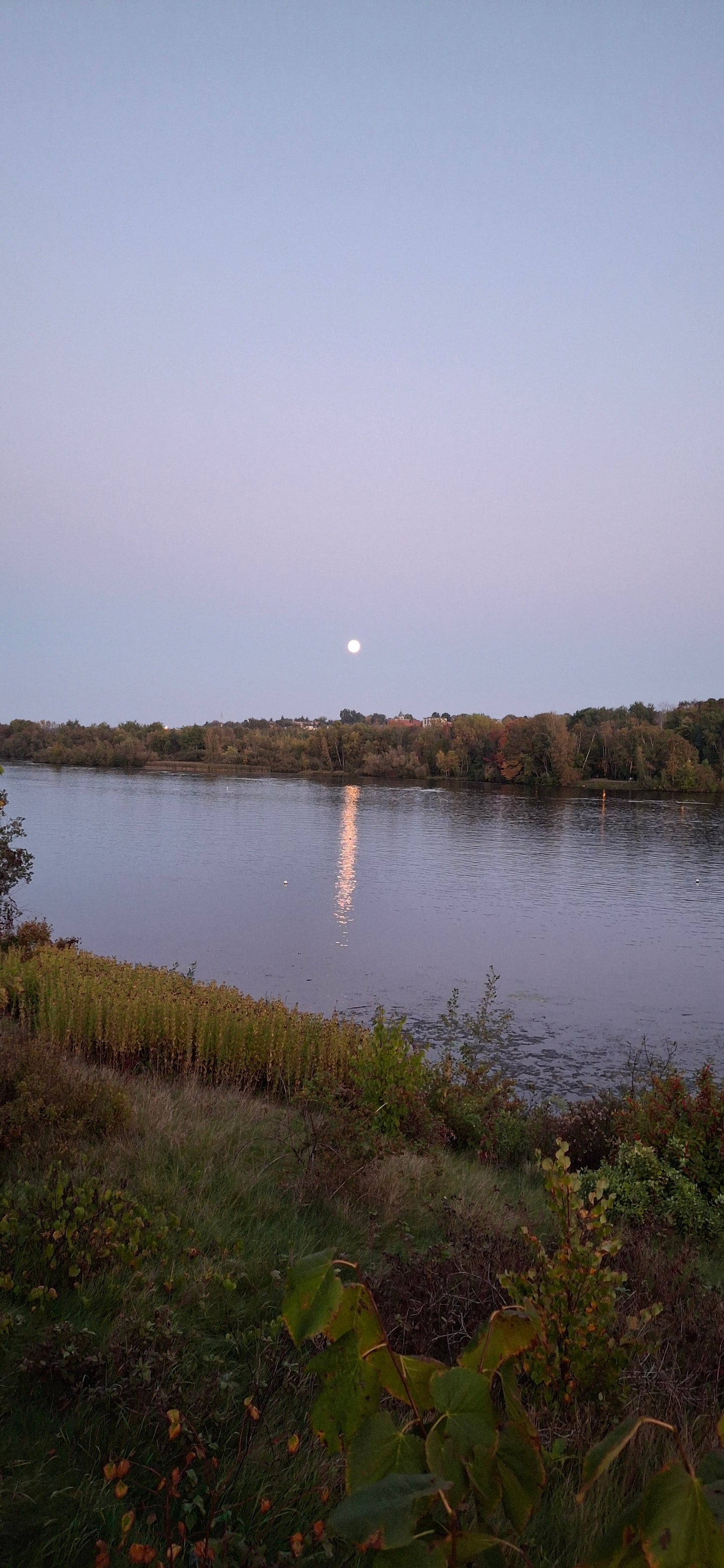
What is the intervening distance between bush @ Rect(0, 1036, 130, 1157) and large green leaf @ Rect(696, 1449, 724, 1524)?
458cm

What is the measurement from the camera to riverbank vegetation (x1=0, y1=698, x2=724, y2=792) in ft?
335

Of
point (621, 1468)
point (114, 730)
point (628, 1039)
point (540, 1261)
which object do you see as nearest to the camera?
point (621, 1468)

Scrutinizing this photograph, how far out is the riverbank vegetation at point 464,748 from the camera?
4018 inches

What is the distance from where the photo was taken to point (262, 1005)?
38.7 feet

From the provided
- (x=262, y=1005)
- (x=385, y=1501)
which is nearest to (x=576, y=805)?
(x=262, y=1005)

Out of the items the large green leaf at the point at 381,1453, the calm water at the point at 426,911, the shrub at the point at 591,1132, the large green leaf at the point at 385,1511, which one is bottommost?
the calm water at the point at 426,911

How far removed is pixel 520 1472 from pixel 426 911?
90.8ft

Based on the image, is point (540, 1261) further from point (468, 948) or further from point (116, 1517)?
point (468, 948)

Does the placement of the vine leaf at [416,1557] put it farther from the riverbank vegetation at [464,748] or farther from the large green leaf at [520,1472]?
the riverbank vegetation at [464,748]

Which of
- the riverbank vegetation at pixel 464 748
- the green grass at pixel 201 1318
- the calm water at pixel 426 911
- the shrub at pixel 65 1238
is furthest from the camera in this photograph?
the riverbank vegetation at pixel 464 748

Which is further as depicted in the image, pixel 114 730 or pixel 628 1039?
pixel 114 730

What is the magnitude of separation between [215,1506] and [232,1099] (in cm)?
576

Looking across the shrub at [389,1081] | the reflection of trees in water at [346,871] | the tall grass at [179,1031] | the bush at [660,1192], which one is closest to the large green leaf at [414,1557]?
the bush at [660,1192]

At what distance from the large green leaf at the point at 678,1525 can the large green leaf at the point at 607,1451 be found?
4 centimetres
